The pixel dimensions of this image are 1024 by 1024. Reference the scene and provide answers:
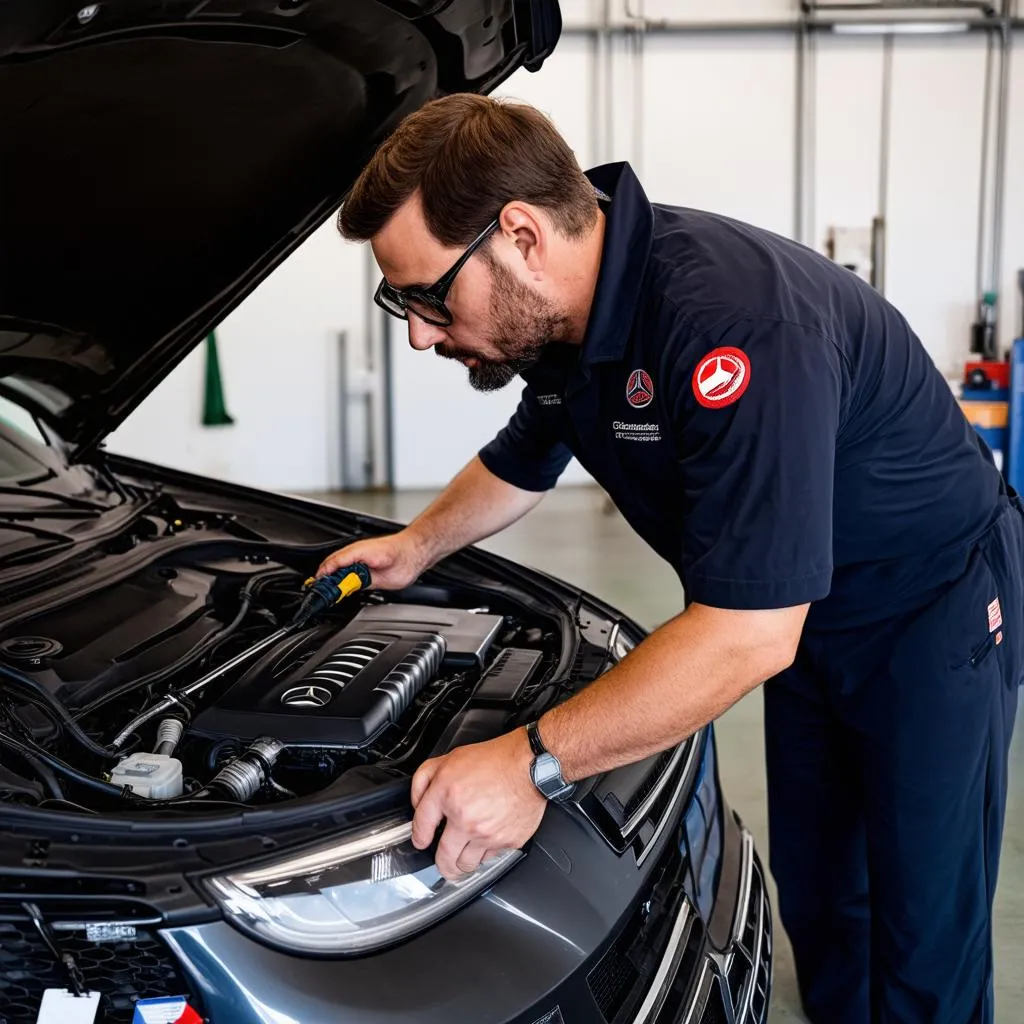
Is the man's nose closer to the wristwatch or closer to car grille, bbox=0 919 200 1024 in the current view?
the wristwatch

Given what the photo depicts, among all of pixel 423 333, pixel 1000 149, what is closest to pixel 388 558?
pixel 423 333

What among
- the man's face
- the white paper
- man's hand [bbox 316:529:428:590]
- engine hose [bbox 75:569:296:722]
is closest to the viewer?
the white paper

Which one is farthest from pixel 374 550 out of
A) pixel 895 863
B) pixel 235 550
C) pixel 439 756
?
pixel 895 863

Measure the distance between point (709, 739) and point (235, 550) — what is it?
0.91 m

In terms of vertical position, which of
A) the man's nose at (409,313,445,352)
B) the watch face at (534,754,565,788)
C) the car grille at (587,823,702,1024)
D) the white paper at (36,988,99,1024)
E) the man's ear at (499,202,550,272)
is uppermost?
the man's ear at (499,202,550,272)

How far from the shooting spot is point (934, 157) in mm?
6668

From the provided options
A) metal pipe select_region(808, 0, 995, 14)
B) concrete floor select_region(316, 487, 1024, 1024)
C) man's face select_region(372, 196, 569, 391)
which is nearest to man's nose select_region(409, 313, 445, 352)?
man's face select_region(372, 196, 569, 391)

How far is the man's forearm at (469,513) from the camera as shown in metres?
1.87

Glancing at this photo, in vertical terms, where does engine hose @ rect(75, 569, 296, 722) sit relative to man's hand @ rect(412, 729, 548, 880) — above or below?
below

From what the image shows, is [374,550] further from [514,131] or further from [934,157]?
[934,157]

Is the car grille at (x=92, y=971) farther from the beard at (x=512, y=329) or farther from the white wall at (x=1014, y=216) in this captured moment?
the white wall at (x=1014, y=216)

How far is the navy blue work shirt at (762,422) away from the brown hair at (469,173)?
107mm

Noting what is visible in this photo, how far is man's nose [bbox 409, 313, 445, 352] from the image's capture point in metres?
1.30

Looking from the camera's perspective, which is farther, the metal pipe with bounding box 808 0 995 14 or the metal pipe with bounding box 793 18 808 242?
the metal pipe with bounding box 793 18 808 242
